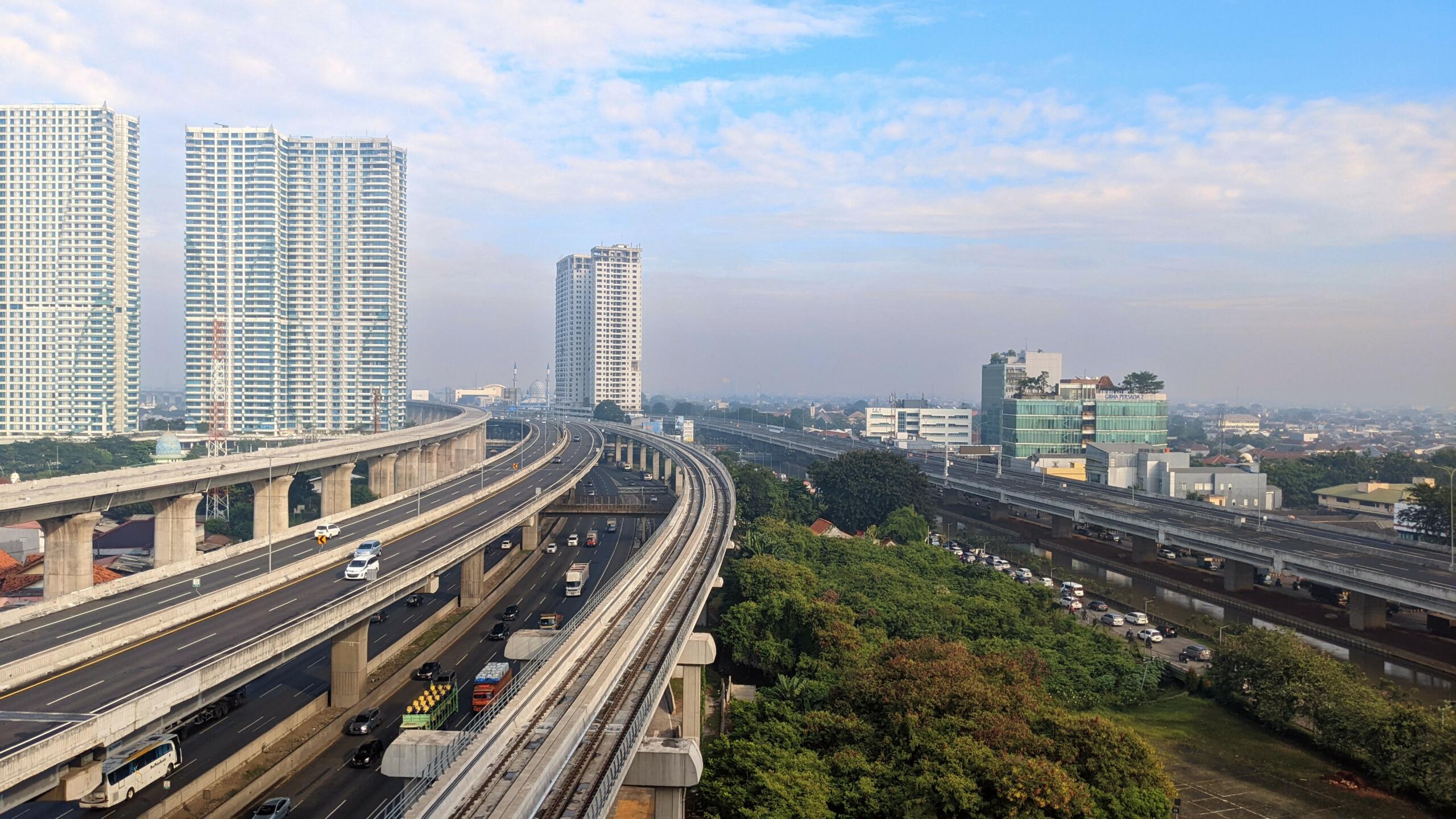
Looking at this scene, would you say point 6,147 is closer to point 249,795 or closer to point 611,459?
point 611,459

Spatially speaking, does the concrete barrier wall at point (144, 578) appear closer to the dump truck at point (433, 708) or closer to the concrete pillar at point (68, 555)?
the concrete pillar at point (68, 555)

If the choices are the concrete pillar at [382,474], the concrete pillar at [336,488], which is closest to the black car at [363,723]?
the concrete pillar at [336,488]

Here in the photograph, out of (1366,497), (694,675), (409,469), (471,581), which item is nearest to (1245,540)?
(694,675)

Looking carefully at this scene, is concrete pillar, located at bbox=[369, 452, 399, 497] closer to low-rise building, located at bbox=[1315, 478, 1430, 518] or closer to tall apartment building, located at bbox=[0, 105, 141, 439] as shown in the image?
tall apartment building, located at bbox=[0, 105, 141, 439]

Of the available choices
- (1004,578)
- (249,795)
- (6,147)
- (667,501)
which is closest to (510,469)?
(667,501)

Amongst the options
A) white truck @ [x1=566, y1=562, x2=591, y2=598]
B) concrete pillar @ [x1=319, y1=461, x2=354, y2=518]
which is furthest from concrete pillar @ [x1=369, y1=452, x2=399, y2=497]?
white truck @ [x1=566, y1=562, x2=591, y2=598]
